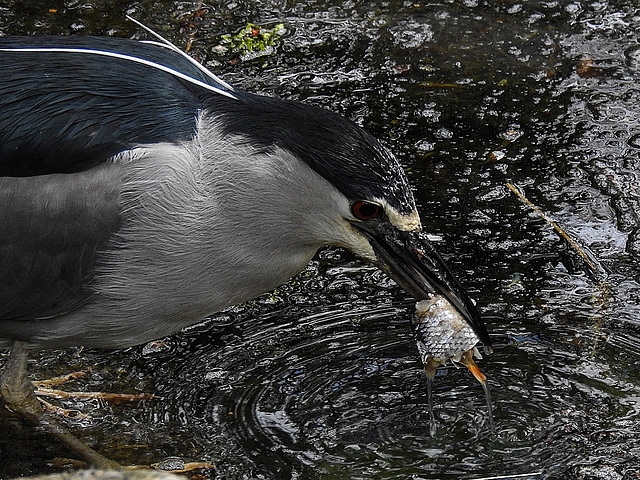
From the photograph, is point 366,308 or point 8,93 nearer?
point 8,93

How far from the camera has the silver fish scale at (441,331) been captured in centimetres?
374

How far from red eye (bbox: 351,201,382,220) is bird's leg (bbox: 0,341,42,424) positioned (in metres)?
1.43

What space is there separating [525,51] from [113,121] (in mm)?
3434

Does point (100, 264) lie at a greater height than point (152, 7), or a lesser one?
lesser

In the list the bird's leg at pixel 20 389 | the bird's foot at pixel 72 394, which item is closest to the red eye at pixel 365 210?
the bird's foot at pixel 72 394

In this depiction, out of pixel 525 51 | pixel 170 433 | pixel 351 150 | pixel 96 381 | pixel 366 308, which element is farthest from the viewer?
pixel 525 51

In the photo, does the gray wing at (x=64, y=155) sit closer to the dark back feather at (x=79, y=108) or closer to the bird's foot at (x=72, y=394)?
the dark back feather at (x=79, y=108)

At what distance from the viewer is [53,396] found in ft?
14.1

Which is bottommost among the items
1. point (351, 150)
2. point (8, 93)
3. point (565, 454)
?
point (565, 454)

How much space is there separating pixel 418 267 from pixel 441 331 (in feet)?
0.80

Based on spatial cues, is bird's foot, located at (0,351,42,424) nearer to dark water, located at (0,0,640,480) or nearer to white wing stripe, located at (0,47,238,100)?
dark water, located at (0,0,640,480)

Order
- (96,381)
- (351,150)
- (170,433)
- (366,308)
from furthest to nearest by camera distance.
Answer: (366,308) → (96,381) → (170,433) → (351,150)

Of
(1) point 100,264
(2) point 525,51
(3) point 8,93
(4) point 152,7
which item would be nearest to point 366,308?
(1) point 100,264

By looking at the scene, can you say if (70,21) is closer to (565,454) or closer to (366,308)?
(366,308)
